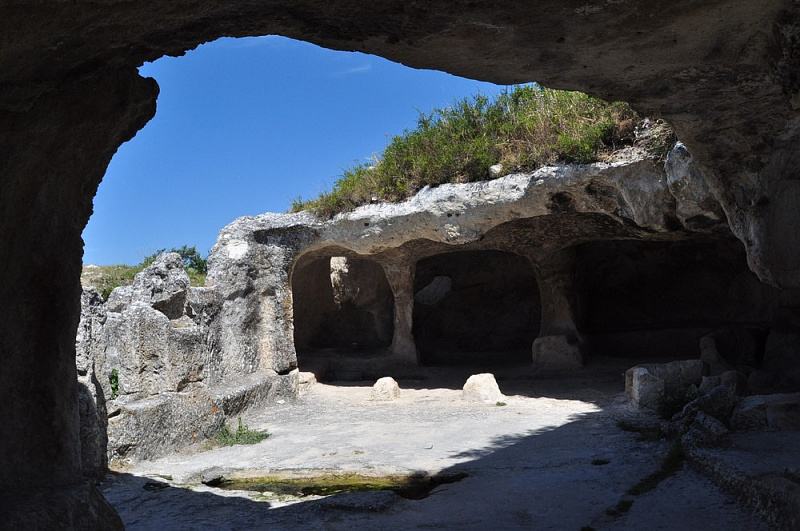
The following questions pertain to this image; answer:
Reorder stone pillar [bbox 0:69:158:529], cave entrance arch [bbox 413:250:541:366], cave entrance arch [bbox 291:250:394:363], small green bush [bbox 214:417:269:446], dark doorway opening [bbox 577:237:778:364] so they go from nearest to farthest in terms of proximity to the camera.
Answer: stone pillar [bbox 0:69:158:529] → small green bush [bbox 214:417:269:446] → dark doorway opening [bbox 577:237:778:364] → cave entrance arch [bbox 291:250:394:363] → cave entrance arch [bbox 413:250:541:366]

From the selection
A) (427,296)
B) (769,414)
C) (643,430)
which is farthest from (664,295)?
(769,414)

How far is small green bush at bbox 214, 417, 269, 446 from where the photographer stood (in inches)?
328

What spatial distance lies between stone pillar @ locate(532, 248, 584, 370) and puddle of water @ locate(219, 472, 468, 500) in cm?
653

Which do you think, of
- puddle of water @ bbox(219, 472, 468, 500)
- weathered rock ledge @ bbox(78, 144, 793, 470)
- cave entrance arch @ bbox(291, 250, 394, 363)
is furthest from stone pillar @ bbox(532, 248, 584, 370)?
puddle of water @ bbox(219, 472, 468, 500)

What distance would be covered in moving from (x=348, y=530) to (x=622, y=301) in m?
12.4

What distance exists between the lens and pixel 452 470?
21.8 feet

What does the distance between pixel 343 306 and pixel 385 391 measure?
4.89 m

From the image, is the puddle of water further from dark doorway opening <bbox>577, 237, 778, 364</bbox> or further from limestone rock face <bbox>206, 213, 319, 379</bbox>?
dark doorway opening <bbox>577, 237, 778, 364</bbox>

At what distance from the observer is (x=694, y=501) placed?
16.6 feet

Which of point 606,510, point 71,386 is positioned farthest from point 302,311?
point 71,386

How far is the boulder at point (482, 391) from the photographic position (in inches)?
407

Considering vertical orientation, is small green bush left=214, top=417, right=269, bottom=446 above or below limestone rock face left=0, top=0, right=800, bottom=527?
below

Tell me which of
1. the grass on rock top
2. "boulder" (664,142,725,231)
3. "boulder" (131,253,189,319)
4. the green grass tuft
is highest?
the grass on rock top

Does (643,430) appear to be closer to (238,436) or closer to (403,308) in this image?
(238,436)
